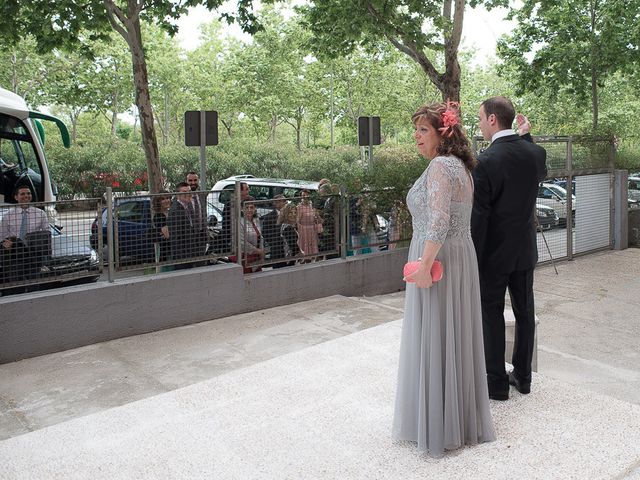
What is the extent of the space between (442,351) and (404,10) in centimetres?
1339

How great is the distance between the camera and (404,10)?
→ 15.7m

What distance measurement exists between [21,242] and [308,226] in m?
3.92

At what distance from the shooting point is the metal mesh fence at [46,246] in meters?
7.12

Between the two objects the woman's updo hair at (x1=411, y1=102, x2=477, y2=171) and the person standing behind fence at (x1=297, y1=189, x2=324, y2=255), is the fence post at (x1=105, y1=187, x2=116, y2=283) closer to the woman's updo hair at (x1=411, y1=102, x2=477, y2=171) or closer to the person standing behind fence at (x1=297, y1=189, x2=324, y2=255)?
the person standing behind fence at (x1=297, y1=189, x2=324, y2=255)

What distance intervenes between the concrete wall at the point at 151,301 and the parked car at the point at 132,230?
28cm

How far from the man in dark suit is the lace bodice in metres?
0.45

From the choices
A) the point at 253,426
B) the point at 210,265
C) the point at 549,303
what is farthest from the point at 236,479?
the point at 549,303

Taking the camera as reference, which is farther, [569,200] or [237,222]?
[569,200]

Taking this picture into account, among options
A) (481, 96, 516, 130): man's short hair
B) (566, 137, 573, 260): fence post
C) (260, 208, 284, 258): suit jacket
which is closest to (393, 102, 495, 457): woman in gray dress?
(481, 96, 516, 130): man's short hair

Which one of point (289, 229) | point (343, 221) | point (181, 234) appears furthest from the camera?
point (343, 221)

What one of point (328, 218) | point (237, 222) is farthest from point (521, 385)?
point (328, 218)

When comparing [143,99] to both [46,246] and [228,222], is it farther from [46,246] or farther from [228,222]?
[46,246]

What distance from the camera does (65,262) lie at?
7570 mm

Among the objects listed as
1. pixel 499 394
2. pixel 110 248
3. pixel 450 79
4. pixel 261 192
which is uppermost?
pixel 450 79
